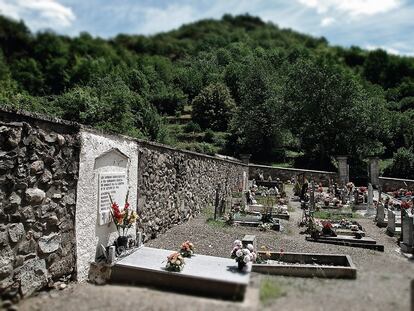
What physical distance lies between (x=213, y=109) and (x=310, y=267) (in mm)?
45405

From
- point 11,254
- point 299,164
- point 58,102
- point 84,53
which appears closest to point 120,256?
point 11,254

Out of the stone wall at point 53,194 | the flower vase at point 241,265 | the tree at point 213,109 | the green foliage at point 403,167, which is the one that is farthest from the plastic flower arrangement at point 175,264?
the tree at point 213,109

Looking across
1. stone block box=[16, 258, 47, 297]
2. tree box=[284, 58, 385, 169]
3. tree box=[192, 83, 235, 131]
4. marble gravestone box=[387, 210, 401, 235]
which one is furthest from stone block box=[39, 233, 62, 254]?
tree box=[192, 83, 235, 131]

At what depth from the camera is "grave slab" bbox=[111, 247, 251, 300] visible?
4.88 meters

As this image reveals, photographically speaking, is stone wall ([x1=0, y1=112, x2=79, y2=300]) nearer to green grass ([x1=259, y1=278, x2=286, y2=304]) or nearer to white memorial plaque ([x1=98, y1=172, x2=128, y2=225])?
white memorial plaque ([x1=98, y1=172, x2=128, y2=225])

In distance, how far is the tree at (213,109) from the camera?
167ft

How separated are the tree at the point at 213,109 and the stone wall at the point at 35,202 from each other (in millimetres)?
44747

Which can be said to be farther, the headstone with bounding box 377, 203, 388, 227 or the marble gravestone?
the headstone with bounding box 377, 203, 388, 227

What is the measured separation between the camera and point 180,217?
39.0 feet

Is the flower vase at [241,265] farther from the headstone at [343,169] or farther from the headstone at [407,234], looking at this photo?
the headstone at [343,169]

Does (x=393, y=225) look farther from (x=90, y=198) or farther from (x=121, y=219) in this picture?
(x=90, y=198)

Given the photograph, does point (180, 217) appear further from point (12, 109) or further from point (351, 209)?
point (351, 209)

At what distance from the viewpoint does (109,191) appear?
7.10 metres

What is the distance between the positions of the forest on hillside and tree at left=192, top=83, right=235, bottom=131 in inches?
5.2
